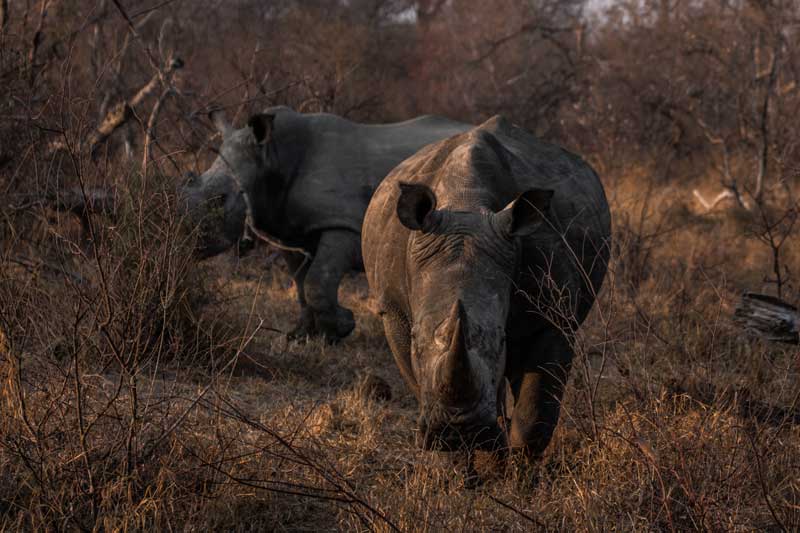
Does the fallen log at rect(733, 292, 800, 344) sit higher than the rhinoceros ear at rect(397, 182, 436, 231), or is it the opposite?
the rhinoceros ear at rect(397, 182, 436, 231)

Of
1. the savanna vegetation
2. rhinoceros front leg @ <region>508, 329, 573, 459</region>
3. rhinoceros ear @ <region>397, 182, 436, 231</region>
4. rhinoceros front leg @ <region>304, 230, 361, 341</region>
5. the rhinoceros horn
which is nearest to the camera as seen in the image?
the rhinoceros horn

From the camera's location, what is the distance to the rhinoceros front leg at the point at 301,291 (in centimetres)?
616

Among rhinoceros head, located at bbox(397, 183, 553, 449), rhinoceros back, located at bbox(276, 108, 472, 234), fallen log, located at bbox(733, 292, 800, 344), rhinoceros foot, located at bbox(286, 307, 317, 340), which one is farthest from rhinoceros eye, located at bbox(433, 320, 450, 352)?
rhinoceros foot, located at bbox(286, 307, 317, 340)

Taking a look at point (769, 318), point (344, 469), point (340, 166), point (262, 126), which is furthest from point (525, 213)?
point (262, 126)

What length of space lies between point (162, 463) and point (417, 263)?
3.77 ft

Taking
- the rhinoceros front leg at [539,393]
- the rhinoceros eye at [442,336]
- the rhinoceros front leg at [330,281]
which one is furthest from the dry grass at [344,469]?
the rhinoceros front leg at [330,281]

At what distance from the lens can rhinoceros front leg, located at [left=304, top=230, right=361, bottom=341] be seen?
5941 millimetres

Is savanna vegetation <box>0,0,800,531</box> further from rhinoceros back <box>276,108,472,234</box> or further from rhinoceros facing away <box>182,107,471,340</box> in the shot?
rhinoceros back <box>276,108,472,234</box>

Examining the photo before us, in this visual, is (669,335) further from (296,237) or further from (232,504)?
(232,504)

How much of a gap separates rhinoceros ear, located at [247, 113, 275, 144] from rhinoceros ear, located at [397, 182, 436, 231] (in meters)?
3.11

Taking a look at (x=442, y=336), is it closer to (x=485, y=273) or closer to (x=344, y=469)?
(x=485, y=273)

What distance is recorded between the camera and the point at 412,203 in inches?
123

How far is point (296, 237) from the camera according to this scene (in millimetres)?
6348

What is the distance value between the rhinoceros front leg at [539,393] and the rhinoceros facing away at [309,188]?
2.38 meters
